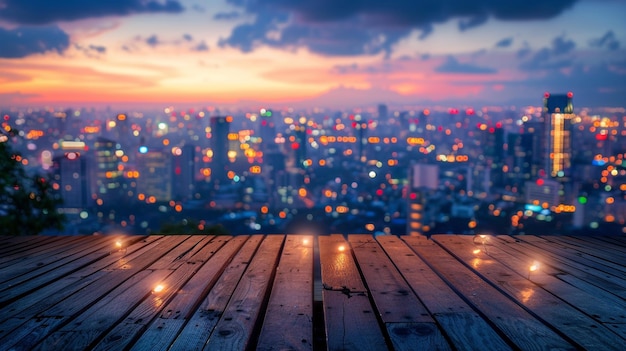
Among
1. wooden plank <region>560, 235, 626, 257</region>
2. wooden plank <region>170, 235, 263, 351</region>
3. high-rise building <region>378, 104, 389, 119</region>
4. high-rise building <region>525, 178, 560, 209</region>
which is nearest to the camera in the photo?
wooden plank <region>170, 235, 263, 351</region>

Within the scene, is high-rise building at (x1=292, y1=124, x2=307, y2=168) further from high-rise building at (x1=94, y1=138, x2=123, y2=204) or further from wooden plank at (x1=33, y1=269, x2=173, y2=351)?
wooden plank at (x1=33, y1=269, x2=173, y2=351)

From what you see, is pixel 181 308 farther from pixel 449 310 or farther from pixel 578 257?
pixel 578 257

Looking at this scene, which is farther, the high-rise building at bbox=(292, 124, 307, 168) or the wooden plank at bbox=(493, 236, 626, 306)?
the high-rise building at bbox=(292, 124, 307, 168)

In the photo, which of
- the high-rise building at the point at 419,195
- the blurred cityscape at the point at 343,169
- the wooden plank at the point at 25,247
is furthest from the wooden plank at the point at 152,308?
the high-rise building at the point at 419,195

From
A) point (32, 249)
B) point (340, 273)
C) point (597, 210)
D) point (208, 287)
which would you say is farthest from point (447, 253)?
point (597, 210)

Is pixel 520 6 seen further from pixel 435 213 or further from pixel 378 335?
pixel 378 335

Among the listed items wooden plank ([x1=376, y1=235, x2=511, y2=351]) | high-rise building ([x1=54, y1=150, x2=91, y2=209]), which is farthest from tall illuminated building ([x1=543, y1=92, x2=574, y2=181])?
wooden plank ([x1=376, y1=235, x2=511, y2=351])
